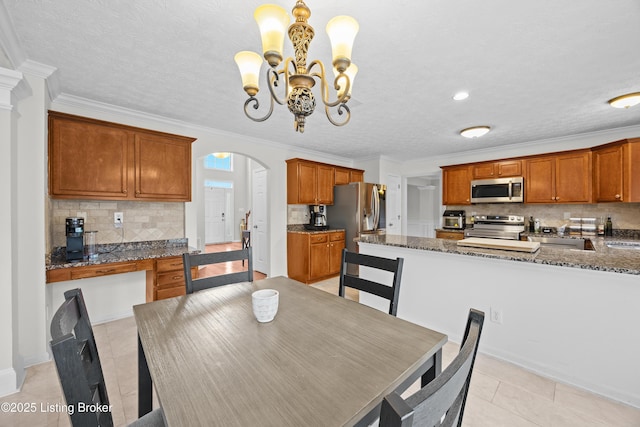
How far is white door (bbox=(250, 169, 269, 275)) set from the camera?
4997mm

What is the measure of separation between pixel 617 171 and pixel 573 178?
1.60ft

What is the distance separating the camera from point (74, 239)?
2.67 m

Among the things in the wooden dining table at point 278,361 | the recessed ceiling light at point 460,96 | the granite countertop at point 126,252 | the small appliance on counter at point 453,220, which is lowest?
the wooden dining table at point 278,361

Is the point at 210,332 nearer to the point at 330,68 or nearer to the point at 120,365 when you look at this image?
the point at 120,365

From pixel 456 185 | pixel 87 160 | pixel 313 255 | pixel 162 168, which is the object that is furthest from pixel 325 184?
pixel 87 160

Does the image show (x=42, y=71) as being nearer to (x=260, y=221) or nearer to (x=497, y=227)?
(x=260, y=221)

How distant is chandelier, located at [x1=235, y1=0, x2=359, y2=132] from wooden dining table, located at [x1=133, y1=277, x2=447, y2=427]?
1065 millimetres

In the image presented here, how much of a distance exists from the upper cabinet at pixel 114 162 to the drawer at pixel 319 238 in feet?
6.66

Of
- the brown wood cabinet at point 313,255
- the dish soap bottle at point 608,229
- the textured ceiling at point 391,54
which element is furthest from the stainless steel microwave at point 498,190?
the brown wood cabinet at point 313,255

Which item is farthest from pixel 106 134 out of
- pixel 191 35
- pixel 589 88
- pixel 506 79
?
pixel 589 88

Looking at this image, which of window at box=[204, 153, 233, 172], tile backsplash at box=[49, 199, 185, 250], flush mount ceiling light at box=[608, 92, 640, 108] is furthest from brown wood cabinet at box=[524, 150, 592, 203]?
window at box=[204, 153, 233, 172]

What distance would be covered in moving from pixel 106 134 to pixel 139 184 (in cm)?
60

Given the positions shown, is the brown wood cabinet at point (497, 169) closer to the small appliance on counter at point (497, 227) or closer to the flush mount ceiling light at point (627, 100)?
the small appliance on counter at point (497, 227)

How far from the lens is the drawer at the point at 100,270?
2.51 m
